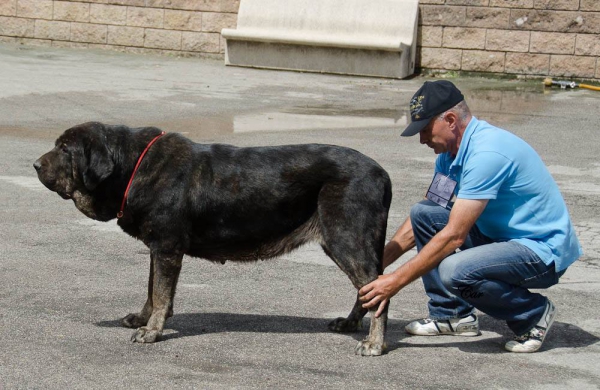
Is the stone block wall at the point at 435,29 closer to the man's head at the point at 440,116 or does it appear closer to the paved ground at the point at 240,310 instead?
the paved ground at the point at 240,310

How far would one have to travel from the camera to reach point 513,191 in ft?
16.9

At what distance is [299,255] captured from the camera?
7180 mm

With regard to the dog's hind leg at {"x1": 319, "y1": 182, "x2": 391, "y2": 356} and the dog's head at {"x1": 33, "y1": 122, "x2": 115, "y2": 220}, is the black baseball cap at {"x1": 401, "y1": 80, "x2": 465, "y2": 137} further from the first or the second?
the dog's head at {"x1": 33, "y1": 122, "x2": 115, "y2": 220}

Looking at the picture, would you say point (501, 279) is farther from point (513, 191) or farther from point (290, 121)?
point (290, 121)

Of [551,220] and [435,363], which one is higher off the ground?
[551,220]

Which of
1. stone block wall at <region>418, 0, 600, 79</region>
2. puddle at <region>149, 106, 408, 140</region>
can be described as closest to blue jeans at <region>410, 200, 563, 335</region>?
puddle at <region>149, 106, 408, 140</region>

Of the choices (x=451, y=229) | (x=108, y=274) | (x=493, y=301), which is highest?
(x=451, y=229)

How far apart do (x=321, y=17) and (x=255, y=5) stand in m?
1.24

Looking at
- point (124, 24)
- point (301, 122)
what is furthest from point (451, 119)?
point (124, 24)

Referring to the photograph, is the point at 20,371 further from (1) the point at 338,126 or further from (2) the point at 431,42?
(2) the point at 431,42

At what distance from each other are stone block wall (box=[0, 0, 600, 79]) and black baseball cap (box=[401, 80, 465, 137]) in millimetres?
12666

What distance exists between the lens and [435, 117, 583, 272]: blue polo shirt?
5023mm

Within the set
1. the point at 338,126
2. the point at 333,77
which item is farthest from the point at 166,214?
the point at 333,77

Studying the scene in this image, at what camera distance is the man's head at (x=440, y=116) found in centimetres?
509
